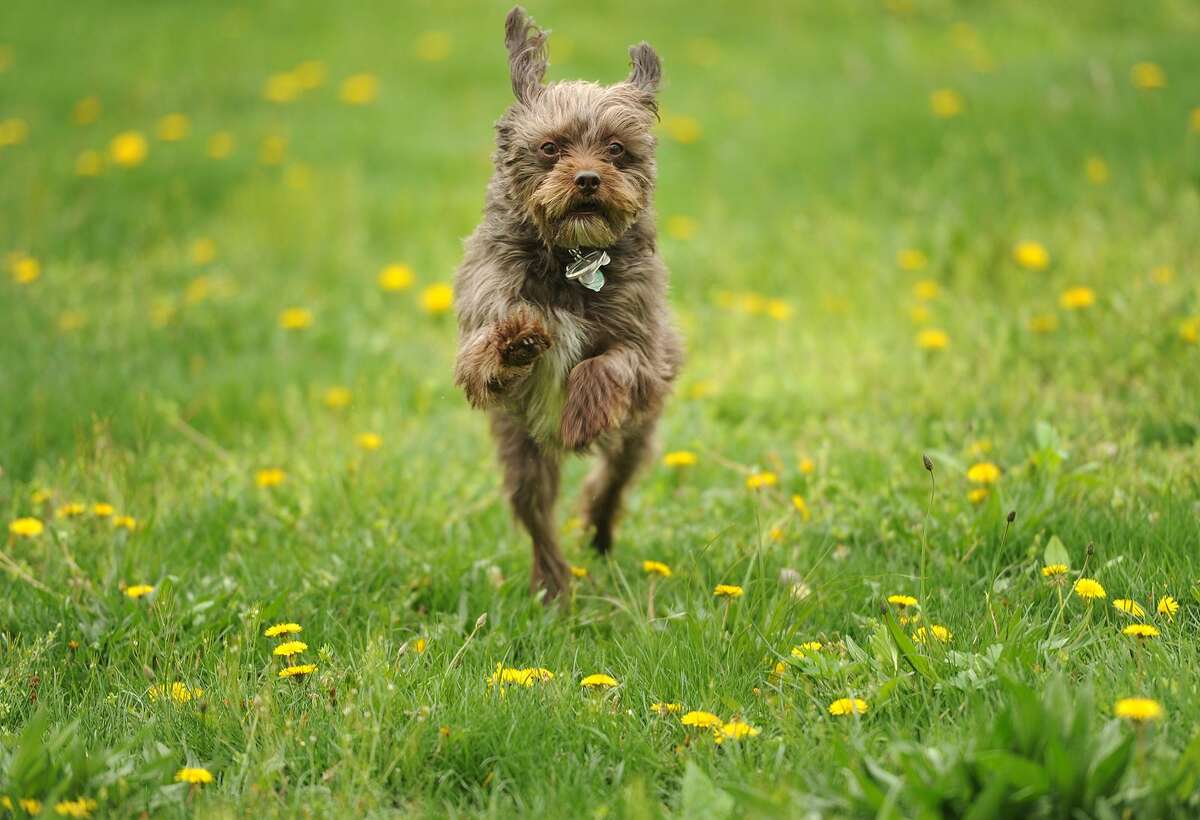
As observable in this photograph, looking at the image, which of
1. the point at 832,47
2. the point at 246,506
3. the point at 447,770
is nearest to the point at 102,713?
the point at 447,770

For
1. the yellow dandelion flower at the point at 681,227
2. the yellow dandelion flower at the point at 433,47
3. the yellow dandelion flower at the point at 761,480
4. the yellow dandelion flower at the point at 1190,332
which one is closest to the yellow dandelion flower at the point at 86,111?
the yellow dandelion flower at the point at 433,47

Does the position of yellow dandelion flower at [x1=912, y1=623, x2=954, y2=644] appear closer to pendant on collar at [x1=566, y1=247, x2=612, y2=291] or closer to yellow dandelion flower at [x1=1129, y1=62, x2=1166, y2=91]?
pendant on collar at [x1=566, y1=247, x2=612, y2=291]

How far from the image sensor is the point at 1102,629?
3318mm

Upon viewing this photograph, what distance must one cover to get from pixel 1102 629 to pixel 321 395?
395 centimetres

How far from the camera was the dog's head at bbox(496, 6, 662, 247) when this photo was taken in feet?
12.5

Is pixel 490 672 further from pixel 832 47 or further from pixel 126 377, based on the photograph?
pixel 832 47

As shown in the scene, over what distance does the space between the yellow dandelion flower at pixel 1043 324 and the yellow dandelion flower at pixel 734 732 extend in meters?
3.57

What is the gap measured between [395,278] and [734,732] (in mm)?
4399

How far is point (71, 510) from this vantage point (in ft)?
14.3

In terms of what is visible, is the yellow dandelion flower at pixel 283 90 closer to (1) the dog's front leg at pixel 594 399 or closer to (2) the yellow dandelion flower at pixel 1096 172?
(2) the yellow dandelion flower at pixel 1096 172

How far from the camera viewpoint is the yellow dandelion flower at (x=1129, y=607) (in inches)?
133

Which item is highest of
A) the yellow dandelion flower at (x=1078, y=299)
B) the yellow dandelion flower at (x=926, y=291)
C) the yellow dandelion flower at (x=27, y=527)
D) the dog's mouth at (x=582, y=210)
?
the dog's mouth at (x=582, y=210)

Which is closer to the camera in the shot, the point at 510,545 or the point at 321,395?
the point at 510,545

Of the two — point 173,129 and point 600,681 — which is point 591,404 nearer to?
point 600,681
